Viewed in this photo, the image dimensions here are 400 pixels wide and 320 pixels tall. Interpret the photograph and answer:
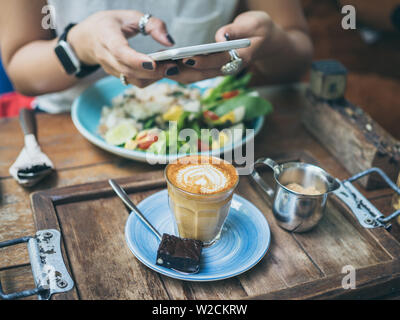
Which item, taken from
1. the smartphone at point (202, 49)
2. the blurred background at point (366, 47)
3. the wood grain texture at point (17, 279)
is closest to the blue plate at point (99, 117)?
the smartphone at point (202, 49)

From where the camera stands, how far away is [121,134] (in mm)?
1398

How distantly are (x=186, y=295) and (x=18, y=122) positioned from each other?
3.29ft

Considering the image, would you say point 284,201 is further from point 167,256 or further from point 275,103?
point 275,103

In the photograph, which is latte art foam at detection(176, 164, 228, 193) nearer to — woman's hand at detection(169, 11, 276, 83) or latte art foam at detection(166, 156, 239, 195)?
latte art foam at detection(166, 156, 239, 195)

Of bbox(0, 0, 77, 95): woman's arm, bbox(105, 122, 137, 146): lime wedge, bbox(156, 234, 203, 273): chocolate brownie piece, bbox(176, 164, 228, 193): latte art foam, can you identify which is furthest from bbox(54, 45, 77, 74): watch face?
bbox(156, 234, 203, 273): chocolate brownie piece

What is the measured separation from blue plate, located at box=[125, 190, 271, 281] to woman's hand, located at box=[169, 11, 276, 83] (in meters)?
0.38

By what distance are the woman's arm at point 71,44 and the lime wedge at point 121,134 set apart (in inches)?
7.1

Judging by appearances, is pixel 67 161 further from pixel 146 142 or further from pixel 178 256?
pixel 178 256

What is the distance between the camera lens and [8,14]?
5.40ft

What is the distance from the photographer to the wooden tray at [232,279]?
91cm

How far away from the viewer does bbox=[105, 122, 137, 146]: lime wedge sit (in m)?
1.38

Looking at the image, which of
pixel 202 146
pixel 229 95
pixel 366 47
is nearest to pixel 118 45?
pixel 202 146

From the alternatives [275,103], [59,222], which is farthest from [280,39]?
[59,222]

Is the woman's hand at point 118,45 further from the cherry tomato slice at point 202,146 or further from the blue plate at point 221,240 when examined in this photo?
the blue plate at point 221,240
